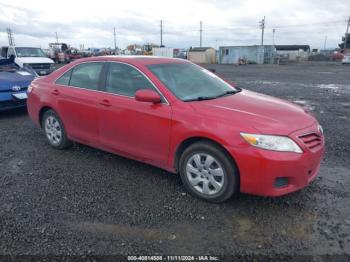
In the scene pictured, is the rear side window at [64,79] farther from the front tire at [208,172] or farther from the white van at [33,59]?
the white van at [33,59]

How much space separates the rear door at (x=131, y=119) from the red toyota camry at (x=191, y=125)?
13 mm

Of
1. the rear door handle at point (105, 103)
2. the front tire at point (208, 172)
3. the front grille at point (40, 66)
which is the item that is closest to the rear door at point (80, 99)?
the rear door handle at point (105, 103)

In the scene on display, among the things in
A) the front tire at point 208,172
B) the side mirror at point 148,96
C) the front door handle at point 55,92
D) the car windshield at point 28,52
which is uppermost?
the car windshield at point 28,52

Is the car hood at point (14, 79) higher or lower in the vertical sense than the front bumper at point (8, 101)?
higher

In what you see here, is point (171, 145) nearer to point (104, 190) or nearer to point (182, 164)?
point (182, 164)

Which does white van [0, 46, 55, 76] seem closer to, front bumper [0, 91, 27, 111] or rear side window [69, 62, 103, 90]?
front bumper [0, 91, 27, 111]

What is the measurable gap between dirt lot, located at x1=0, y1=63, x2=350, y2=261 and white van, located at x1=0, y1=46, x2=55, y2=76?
44.4 feet

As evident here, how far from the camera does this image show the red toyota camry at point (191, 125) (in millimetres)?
3205

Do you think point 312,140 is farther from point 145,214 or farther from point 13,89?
point 13,89

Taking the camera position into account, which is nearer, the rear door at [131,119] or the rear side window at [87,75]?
the rear door at [131,119]

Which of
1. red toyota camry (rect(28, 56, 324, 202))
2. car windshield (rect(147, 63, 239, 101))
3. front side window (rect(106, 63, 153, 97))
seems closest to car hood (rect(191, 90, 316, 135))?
red toyota camry (rect(28, 56, 324, 202))

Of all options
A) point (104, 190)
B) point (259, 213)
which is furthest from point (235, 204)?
point (104, 190)

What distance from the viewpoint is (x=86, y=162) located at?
4.89 m

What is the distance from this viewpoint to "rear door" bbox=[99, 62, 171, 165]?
382 centimetres
